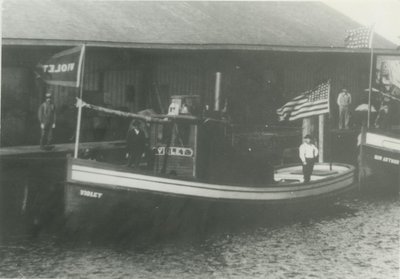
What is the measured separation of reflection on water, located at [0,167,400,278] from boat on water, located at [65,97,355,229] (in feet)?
1.78

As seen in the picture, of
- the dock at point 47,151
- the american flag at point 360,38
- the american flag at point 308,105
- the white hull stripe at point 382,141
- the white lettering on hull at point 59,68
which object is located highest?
the american flag at point 360,38

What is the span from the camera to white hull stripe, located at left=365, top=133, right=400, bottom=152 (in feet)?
58.2

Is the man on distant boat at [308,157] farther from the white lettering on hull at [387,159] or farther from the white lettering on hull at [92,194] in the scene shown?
the white lettering on hull at [92,194]

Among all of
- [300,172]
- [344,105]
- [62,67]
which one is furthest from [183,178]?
[344,105]

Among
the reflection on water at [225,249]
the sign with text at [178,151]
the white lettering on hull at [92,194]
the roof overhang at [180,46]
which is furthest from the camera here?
the roof overhang at [180,46]

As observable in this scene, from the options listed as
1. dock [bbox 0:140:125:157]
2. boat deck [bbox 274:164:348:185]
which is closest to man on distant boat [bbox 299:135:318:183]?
→ boat deck [bbox 274:164:348:185]

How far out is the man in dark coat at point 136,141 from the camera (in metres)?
13.9

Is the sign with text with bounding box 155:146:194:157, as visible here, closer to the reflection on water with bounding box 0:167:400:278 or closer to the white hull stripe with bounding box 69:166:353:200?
the white hull stripe with bounding box 69:166:353:200

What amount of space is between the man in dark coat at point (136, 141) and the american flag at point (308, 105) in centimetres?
413

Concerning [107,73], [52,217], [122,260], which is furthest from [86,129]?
[122,260]

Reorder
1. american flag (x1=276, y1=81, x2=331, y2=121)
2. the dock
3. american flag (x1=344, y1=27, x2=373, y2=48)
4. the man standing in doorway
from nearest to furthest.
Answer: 1. the dock
2. american flag (x1=276, y1=81, x2=331, y2=121)
3. american flag (x1=344, y1=27, x2=373, y2=48)
4. the man standing in doorway

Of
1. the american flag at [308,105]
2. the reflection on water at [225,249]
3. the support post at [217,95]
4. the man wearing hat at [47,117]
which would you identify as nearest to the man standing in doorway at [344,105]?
the american flag at [308,105]

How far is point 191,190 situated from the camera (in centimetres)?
1272

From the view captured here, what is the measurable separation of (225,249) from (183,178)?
1798 millimetres
